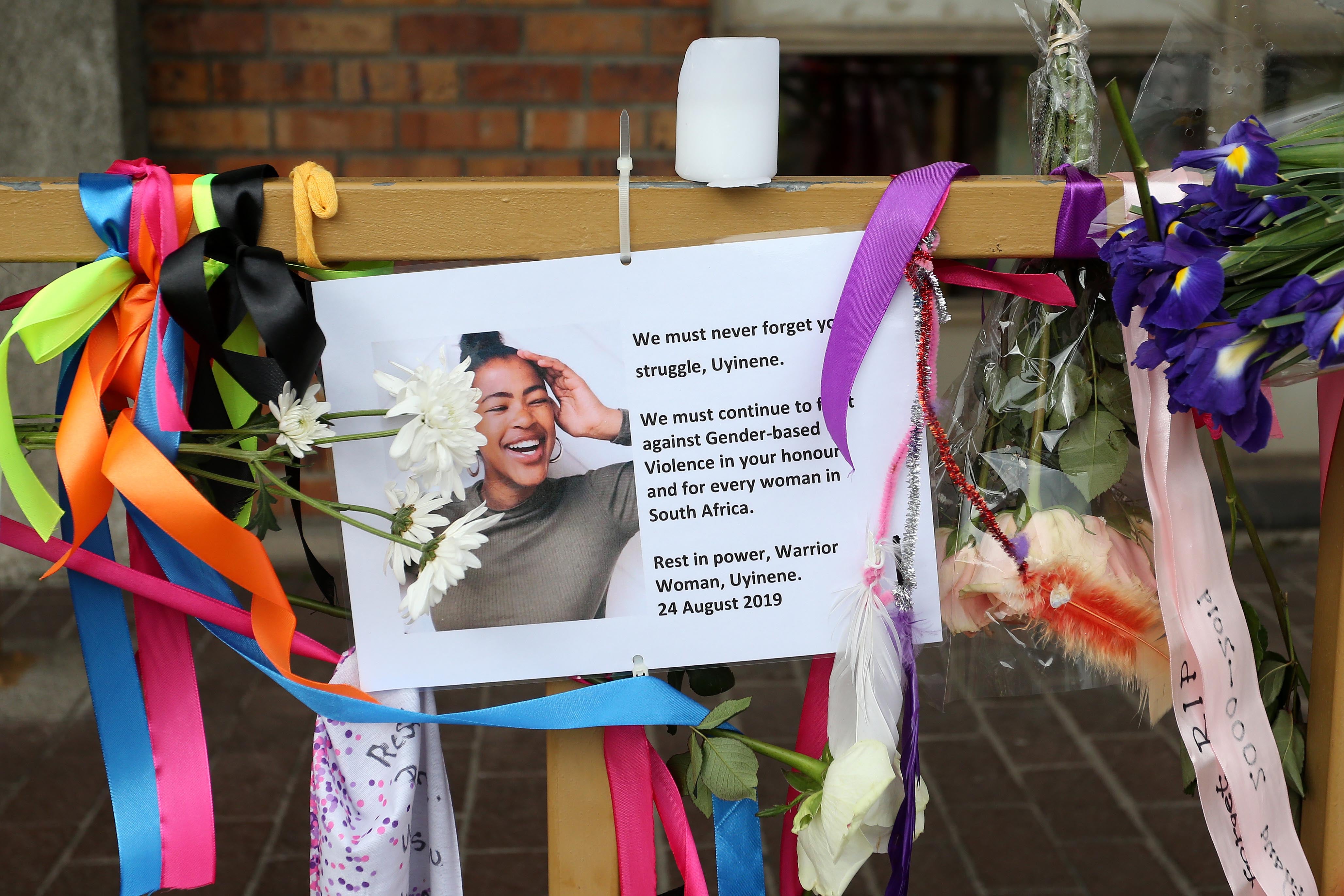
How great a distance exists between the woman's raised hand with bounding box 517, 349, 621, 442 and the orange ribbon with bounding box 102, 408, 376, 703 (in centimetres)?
24

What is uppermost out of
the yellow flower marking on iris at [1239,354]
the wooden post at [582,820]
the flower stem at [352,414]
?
the yellow flower marking on iris at [1239,354]

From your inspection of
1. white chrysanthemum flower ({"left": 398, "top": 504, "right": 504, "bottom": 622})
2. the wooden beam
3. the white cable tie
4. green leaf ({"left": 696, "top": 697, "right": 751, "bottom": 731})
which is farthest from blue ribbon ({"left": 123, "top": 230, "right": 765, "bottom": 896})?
the white cable tie

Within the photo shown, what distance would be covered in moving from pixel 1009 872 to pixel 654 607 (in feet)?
4.54

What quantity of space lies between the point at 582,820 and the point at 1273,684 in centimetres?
61

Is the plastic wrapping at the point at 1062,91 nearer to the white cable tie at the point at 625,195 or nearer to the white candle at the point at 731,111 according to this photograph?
the white candle at the point at 731,111

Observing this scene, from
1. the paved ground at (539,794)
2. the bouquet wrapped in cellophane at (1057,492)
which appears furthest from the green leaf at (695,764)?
the paved ground at (539,794)

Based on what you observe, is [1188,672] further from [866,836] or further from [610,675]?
[610,675]

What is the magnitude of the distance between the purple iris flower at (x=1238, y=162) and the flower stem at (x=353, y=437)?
59 cm

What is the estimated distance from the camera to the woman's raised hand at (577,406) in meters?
0.82

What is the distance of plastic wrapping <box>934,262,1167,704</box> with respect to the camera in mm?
867

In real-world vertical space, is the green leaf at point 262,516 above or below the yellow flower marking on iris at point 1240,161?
below

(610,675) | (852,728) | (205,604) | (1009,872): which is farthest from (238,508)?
(1009,872)

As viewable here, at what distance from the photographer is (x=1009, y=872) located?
193cm

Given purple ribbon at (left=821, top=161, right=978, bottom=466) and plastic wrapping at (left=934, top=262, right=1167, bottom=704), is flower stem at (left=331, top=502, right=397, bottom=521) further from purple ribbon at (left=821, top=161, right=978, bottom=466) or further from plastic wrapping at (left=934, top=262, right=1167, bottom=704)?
plastic wrapping at (left=934, top=262, right=1167, bottom=704)
